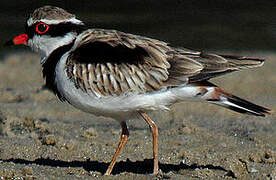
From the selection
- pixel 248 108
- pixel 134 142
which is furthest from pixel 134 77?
pixel 134 142

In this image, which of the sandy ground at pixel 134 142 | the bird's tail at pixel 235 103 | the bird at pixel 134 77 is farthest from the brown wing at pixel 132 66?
the sandy ground at pixel 134 142

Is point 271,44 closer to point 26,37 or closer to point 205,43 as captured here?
point 205,43

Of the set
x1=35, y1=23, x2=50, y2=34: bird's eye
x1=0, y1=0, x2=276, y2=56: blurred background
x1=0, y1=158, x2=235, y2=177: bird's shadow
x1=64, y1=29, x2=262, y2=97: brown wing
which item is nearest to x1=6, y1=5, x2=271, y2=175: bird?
x1=64, y1=29, x2=262, y2=97: brown wing

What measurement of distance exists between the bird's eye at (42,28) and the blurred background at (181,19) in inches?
253

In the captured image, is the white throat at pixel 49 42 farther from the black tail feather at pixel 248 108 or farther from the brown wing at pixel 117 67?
the black tail feather at pixel 248 108

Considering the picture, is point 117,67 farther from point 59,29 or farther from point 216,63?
point 216,63

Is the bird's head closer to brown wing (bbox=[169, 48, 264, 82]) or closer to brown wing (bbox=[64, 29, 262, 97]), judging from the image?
brown wing (bbox=[64, 29, 262, 97])

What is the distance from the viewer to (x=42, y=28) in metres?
6.05

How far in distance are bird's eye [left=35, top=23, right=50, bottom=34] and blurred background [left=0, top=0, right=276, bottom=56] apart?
21.1ft

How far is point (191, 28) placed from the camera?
13391mm

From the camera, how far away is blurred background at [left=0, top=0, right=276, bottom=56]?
12.8 m

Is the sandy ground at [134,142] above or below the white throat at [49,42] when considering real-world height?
below

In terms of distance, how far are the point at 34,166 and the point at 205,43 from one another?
7618 millimetres

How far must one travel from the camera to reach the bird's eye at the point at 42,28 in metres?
6.05
